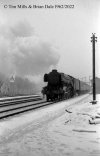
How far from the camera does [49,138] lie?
8.46m

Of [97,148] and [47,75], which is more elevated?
[47,75]

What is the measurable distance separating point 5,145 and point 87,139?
7.80 feet

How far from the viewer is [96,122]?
11047 mm

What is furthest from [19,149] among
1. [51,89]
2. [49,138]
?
[51,89]

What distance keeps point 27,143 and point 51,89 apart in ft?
76.2

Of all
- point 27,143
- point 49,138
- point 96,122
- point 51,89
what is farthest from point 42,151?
point 51,89

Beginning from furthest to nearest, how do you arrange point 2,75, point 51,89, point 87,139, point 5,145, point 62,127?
1. point 2,75
2. point 51,89
3. point 62,127
4. point 87,139
5. point 5,145

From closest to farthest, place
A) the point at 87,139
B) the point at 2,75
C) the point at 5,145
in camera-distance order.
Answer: the point at 5,145
the point at 87,139
the point at 2,75

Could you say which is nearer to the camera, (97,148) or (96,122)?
(97,148)

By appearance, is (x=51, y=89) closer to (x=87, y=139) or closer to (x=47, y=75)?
(x=47, y=75)

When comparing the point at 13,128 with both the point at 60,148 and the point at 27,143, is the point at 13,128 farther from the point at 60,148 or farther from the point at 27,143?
the point at 60,148

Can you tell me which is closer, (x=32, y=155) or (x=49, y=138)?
(x=32, y=155)

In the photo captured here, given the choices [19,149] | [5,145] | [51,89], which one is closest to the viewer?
[19,149]

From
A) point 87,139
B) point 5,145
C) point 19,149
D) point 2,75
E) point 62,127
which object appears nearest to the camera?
point 19,149
